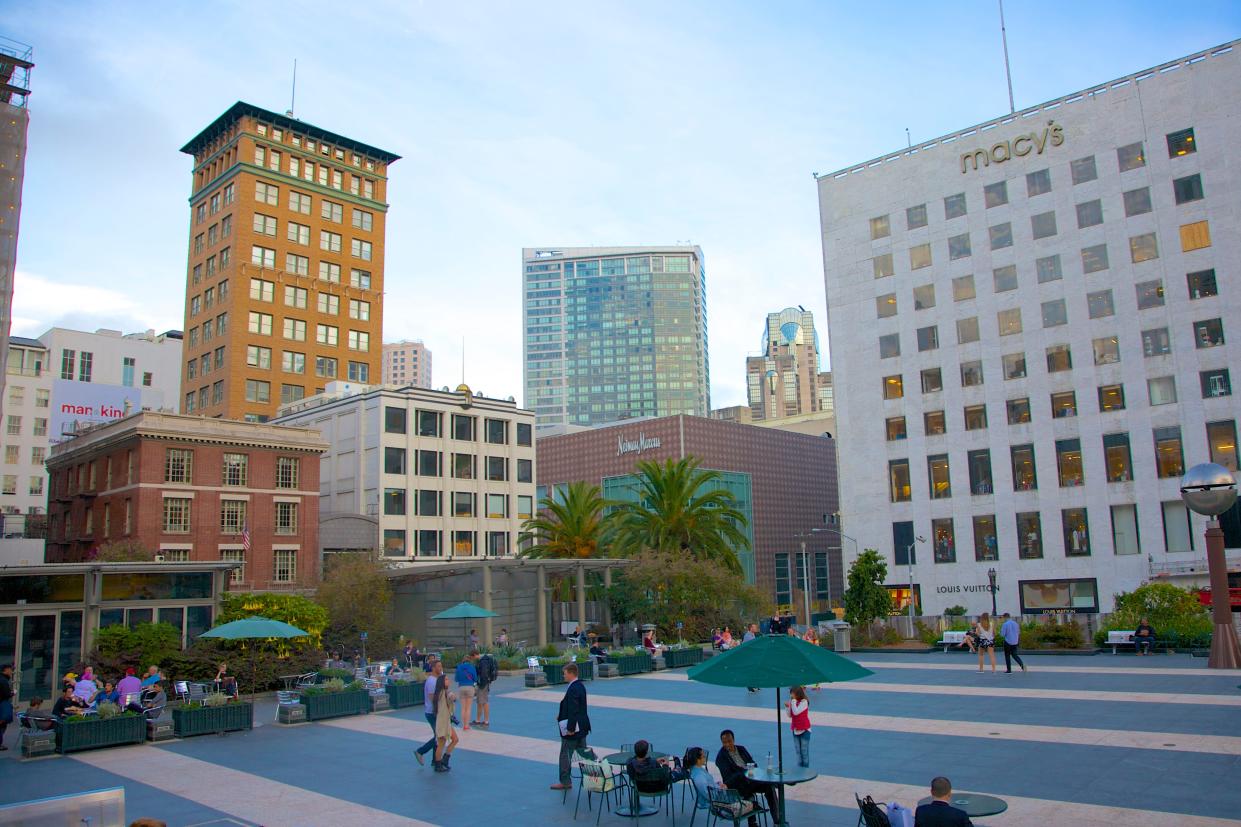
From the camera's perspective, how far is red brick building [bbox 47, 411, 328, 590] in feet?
153

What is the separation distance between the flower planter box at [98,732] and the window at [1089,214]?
60.3 metres

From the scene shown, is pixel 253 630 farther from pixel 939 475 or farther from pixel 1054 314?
pixel 1054 314

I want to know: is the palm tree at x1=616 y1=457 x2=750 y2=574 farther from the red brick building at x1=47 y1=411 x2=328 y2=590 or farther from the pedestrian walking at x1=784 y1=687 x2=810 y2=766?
the pedestrian walking at x1=784 y1=687 x2=810 y2=766

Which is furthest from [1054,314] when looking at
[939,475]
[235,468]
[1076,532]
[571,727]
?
[571,727]

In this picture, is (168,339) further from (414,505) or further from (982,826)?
(982,826)

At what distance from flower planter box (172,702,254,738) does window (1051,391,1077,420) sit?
53.7 meters

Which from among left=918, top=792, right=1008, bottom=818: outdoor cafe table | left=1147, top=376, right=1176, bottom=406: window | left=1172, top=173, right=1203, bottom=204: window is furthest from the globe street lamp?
left=1172, top=173, right=1203, bottom=204: window

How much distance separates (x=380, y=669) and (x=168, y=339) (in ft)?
276

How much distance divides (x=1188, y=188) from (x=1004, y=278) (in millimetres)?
11837

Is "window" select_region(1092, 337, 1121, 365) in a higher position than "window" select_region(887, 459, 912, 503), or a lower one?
higher

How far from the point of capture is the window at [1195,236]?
55250mm

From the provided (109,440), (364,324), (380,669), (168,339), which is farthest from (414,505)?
(168,339)

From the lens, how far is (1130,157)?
58188 mm

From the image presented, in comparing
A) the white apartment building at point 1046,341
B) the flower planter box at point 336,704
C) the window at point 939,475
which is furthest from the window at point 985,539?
the flower planter box at point 336,704
